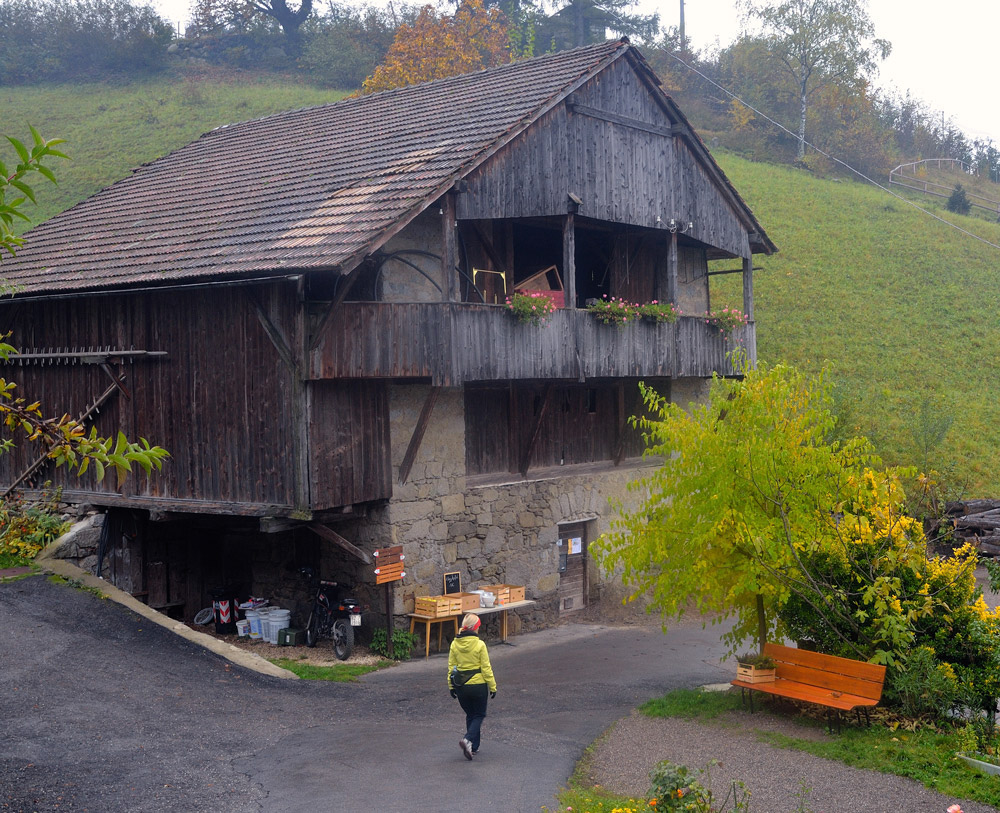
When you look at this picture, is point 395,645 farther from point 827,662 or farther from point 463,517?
point 827,662

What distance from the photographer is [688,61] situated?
63.1m

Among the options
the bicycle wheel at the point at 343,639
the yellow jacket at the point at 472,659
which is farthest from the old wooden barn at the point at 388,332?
the yellow jacket at the point at 472,659

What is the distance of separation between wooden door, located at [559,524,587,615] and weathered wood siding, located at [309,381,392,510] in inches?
194

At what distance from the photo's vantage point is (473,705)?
32.9ft

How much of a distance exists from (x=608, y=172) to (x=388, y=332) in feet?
18.5

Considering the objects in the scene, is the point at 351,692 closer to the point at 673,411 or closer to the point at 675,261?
the point at 673,411

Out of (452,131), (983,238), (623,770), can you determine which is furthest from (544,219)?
(983,238)

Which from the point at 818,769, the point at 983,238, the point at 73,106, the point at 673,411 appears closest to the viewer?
the point at 818,769

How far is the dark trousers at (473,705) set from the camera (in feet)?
32.7

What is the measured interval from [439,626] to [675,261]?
7942 millimetres

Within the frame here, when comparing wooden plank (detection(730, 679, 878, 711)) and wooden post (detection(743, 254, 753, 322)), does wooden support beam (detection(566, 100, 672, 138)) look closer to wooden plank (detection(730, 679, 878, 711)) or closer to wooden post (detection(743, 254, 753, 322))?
wooden post (detection(743, 254, 753, 322))

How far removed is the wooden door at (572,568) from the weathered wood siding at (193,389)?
6.51m

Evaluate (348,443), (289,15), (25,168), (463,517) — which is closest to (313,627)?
(463,517)

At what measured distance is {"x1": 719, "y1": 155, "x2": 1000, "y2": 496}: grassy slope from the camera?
3034cm
